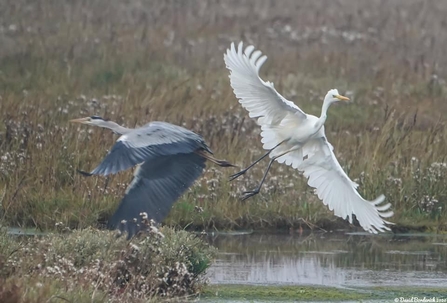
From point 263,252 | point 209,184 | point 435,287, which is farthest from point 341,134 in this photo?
point 435,287

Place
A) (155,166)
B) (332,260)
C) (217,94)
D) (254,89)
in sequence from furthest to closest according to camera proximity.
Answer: (217,94)
(332,260)
(254,89)
(155,166)

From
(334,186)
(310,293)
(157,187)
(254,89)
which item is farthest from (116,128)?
(310,293)

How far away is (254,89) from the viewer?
31.8 feet

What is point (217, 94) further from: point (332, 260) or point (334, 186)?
point (334, 186)

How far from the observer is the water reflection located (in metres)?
9.28

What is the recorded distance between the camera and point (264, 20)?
23406mm

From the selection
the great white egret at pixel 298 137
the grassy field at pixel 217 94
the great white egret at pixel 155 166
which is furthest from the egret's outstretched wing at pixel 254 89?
the grassy field at pixel 217 94

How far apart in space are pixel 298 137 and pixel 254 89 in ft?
2.03

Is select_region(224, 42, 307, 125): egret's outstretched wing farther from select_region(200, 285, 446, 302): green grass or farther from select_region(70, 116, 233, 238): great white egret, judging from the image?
select_region(200, 285, 446, 302): green grass

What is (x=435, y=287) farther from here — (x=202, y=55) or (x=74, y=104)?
(x=202, y=55)

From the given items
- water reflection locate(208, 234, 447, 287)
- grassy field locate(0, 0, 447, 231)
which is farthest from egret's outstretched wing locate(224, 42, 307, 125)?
grassy field locate(0, 0, 447, 231)

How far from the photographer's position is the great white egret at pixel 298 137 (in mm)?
9398

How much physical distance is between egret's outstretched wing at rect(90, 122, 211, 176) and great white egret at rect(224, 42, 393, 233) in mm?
944

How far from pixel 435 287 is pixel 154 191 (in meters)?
2.29
